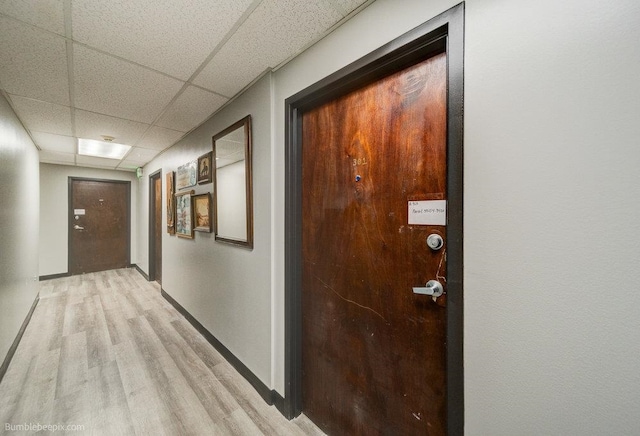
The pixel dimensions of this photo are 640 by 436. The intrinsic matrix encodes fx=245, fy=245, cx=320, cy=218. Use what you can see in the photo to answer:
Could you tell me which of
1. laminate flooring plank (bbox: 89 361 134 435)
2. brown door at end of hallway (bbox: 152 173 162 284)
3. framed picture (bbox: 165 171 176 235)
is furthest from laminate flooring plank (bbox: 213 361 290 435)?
brown door at end of hallway (bbox: 152 173 162 284)

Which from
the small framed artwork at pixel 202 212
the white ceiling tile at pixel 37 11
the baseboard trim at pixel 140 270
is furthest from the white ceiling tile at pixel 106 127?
the baseboard trim at pixel 140 270

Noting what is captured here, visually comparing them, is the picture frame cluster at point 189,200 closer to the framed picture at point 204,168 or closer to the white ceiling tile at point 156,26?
the framed picture at point 204,168

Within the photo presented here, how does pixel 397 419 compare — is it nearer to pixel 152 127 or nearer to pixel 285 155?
pixel 285 155

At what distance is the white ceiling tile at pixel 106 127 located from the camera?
8.27 feet

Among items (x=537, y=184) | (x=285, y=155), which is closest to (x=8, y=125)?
(x=285, y=155)

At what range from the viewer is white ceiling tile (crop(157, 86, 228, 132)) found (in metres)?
2.09

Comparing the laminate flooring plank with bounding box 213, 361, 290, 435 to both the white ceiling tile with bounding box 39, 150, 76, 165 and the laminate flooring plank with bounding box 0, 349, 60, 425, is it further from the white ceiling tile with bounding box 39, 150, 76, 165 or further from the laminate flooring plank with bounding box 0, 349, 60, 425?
the white ceiling tile with bounding box 39, 150, 76, 165

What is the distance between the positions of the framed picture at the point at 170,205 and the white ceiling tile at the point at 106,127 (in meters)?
0.63

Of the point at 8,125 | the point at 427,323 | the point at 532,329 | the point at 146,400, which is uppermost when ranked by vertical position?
the point at 8,125

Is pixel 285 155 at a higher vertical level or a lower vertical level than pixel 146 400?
higher

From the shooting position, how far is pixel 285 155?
1.63 meters

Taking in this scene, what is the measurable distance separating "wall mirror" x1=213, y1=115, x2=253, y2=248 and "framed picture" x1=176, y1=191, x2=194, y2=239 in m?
0.75

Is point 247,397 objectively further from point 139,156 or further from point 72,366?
point 139,156

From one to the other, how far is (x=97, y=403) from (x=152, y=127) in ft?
8.64
